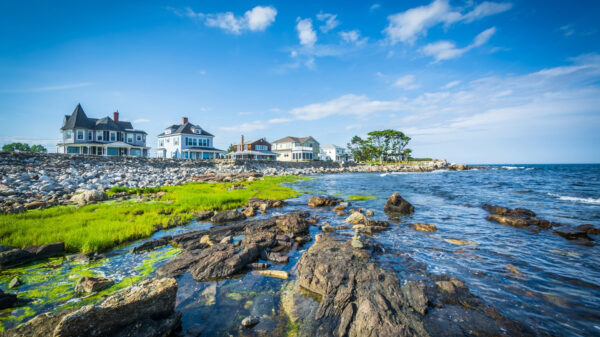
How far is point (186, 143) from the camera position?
57.8m

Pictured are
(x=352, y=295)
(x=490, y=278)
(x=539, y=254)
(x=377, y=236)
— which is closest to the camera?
(x=352, y=295)

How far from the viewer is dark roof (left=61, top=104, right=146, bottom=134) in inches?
1889

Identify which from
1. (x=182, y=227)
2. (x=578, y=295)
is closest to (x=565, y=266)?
(x=578, y=295)

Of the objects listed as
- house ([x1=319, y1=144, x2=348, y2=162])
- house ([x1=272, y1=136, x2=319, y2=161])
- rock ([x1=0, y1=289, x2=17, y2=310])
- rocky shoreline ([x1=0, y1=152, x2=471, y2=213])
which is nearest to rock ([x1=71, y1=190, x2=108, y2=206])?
rocky shoreline ([x1=0, y1=152, x2=471, y2=213])

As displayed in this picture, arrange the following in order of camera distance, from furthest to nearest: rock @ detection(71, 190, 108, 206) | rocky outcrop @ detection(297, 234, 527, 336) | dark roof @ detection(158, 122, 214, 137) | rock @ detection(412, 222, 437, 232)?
dark roof @ detection(158, 122, 214, 137), rock @ detection(71, 190, 108, 206), rock @ detection(412, 222, 437, 232), rocky outcrop @ detection(297, 234, 527, 336)

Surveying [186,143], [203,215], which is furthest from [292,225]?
[186,143]

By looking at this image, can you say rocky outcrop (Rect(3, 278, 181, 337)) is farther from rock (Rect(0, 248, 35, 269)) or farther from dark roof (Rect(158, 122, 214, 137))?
dark roof (Rect(158, 122, 214, 137))

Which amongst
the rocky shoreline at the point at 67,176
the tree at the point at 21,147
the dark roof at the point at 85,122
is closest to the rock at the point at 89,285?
the rocky shoreline at the point at 67,176

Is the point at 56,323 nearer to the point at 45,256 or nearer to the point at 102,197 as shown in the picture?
the point at 45,256

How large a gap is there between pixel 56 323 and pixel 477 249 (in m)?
11.4

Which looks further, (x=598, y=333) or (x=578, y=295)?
(x=578, y=295)

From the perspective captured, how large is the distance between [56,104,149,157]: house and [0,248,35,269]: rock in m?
49.7

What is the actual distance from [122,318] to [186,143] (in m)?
60.5

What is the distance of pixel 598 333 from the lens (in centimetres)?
445
